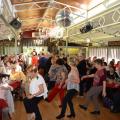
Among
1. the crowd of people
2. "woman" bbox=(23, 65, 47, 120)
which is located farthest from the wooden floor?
"woman" bbox=(23, 65, 47, 120)

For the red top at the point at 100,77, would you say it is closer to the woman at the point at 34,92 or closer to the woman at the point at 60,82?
the woman at the point at 60,82

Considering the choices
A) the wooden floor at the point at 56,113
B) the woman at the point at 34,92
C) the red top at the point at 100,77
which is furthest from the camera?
the wooden floor at the point at 56,113

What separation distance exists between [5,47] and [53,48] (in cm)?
484

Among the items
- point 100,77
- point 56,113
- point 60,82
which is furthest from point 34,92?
point 56,113

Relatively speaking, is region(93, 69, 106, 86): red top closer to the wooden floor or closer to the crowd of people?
the crowd of people

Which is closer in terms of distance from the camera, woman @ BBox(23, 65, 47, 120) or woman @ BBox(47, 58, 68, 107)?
woman @ BBox(23, 65, 47, 120)

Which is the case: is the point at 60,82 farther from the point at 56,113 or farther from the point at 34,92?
the point at 34,92

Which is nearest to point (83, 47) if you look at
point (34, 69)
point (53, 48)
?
point (53, 48)

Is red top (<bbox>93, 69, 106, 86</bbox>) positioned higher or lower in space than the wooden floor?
higher

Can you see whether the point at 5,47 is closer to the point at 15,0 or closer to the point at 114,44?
the point at 114,44

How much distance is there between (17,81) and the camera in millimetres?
10742

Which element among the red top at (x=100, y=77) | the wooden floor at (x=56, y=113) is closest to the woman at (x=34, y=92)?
the wooden floor at (x=56, y=113)

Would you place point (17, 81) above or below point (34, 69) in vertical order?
below

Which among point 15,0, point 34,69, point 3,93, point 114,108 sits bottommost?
point 114,108
